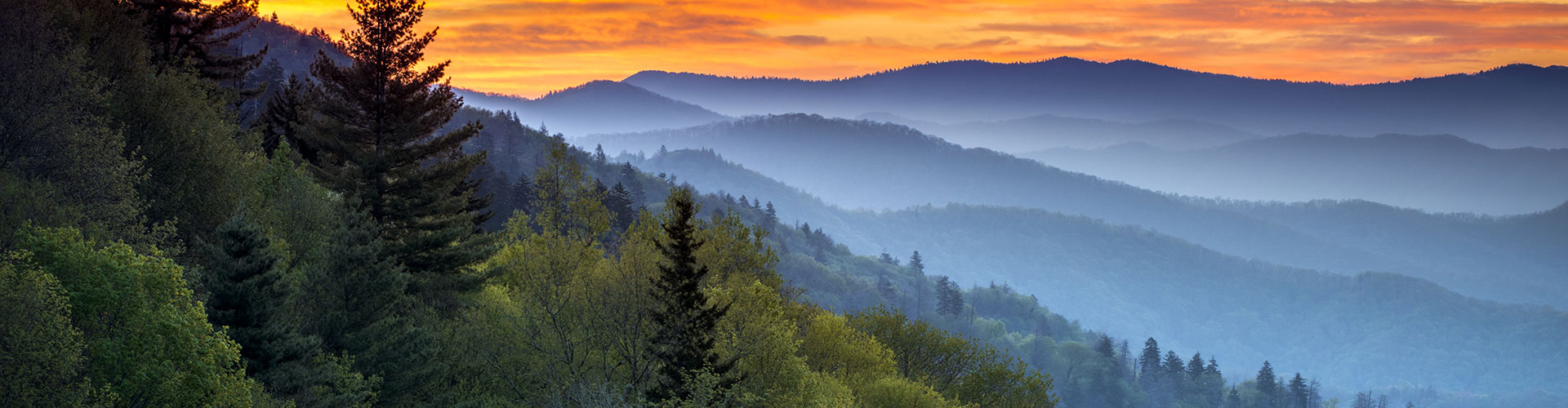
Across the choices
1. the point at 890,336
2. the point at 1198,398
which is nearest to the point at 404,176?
the point at 890,336

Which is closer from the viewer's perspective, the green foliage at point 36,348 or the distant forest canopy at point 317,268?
the green foliage at point 36,348

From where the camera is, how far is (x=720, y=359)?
28.1 metres

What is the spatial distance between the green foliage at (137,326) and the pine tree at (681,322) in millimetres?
11839

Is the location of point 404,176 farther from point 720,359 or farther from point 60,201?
point 720,359

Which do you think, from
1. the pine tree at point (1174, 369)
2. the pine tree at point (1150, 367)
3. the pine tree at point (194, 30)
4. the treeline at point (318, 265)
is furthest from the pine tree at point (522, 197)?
the pine tree at point (1174, 369)

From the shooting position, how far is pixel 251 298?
2019 cm

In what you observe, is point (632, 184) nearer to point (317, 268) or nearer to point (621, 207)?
point (621, 207)

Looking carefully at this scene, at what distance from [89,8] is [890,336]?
118 feet

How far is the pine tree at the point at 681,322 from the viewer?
88.8 feet

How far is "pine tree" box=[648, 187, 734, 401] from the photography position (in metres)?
27.1

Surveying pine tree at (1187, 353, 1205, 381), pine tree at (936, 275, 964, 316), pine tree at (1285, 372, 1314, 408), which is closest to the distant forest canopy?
pine tree at (936, 275, 964, 316)

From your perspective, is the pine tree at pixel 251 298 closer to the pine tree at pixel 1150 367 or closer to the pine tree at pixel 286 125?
the pine tree at pixel 286 125

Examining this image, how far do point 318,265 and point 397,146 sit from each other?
6.73 meters

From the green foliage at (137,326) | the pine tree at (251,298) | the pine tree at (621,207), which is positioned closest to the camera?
the green foliage at (137,326)
